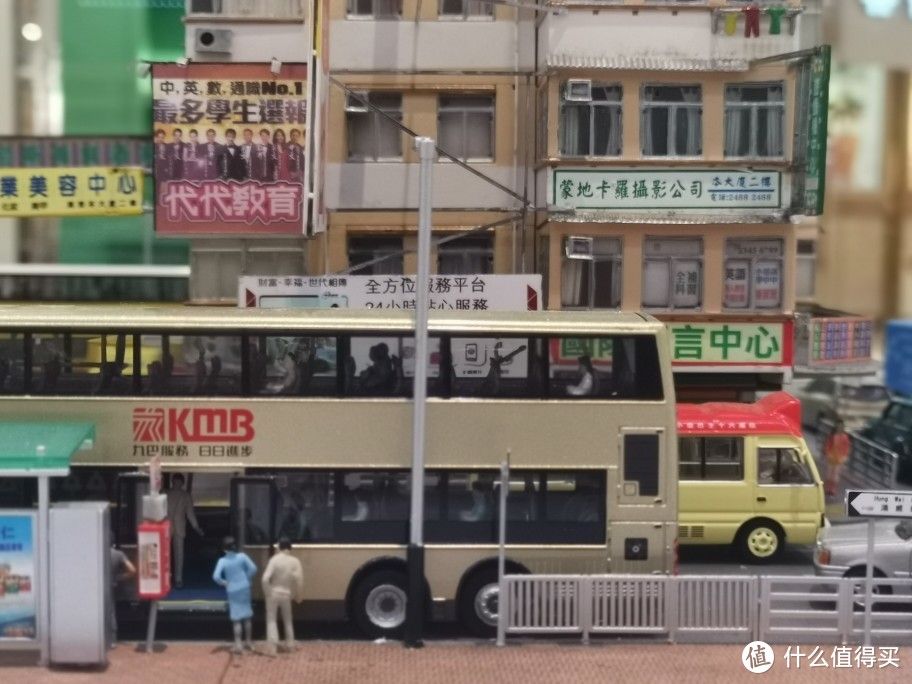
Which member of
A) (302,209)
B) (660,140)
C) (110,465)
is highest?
(660,140)

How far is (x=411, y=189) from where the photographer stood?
21.0 m

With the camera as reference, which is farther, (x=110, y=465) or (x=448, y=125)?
(x=448, y=125)

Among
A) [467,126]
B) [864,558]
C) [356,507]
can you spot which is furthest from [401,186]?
[864,558]

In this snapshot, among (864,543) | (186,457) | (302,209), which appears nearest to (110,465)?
(186,457)

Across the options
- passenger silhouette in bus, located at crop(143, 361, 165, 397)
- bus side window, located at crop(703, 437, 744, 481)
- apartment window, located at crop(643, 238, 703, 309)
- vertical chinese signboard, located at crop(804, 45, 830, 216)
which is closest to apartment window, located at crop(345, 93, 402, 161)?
apartment window, located at crop(643, 238, 703, 309)

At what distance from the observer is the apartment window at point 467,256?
69.3 feet

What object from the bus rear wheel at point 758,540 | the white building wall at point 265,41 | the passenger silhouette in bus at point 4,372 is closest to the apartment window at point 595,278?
the bus rear wheel at point 758,540

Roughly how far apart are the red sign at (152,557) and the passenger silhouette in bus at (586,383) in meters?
4.80

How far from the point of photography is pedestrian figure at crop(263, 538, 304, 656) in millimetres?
13586

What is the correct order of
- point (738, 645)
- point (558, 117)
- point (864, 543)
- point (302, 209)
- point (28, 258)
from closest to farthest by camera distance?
point (738, 645)
point (864, 543)
point (302, 209)
point (558, 117)
point (28, 258)

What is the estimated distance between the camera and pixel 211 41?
66.2 feet

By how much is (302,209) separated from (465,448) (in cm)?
624

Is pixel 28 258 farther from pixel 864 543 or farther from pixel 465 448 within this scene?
pixel 864 543

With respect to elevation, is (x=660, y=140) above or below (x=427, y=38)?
below
